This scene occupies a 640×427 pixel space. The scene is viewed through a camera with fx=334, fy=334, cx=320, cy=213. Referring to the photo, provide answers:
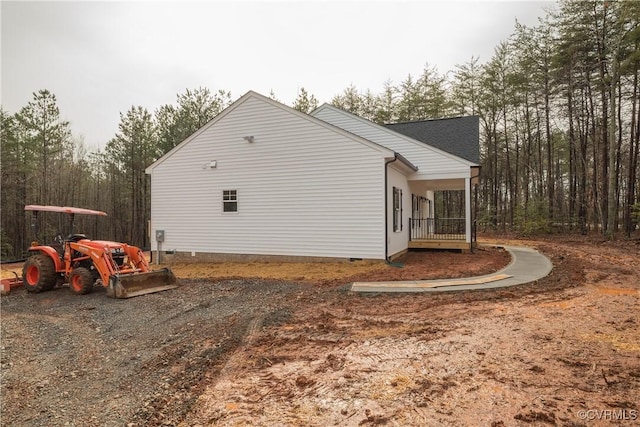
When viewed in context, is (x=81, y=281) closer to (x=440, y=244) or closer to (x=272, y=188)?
A: (x=272, y=188)

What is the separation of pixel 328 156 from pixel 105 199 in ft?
83.7

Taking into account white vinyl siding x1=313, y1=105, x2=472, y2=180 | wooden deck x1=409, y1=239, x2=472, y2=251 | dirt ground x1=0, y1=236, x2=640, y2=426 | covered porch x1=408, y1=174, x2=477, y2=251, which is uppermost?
white vinyl siding x1=313, y1=105, x2=472, y2=180

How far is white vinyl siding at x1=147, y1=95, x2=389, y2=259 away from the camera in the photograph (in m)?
10.4

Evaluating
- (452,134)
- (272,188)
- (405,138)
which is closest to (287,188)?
(272,188)

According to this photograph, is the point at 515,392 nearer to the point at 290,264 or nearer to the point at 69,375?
the point at 69,375

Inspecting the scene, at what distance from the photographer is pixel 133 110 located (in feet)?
82.8

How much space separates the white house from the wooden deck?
4cm

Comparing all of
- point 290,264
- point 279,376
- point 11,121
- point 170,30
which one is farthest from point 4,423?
point 11,121

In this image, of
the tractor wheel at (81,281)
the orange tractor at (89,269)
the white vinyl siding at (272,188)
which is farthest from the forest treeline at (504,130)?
the tractor wheel at (81,281)

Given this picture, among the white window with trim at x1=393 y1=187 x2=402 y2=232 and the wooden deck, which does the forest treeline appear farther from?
the white window with trim at x1=393 y1=187 x2=402 y2=232

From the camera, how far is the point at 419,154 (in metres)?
13.1

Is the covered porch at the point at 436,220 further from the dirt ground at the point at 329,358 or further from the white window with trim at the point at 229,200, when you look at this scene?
the white window with trim at the point at 229,200

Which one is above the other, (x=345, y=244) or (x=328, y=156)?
(x=328, y=156)

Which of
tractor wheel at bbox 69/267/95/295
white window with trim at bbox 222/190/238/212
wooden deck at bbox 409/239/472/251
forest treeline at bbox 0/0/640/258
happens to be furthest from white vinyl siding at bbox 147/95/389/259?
forest treeline at bbox 0/0/640/258
